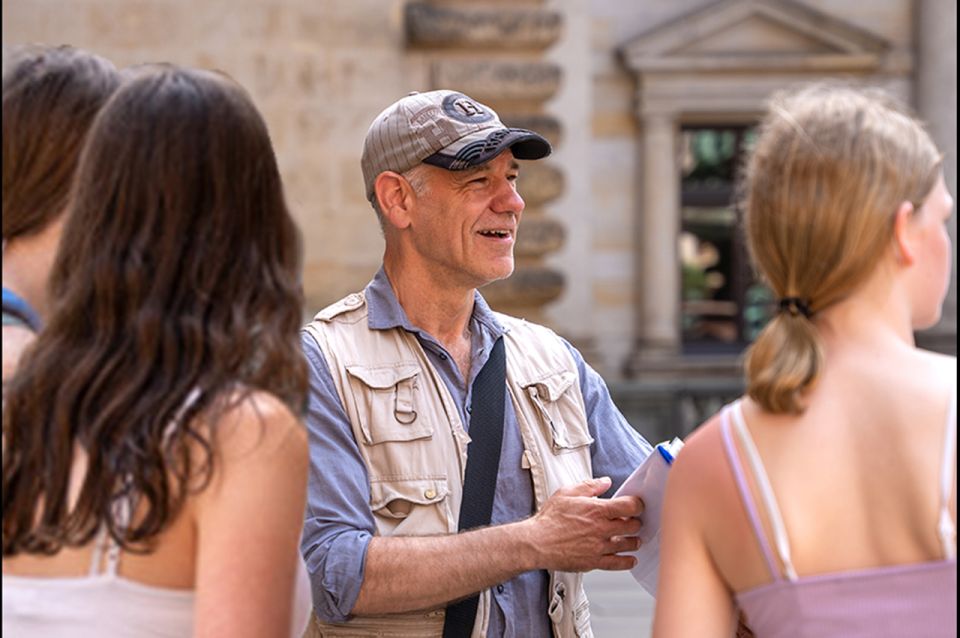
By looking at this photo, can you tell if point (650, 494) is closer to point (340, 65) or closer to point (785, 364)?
point (785, 364)

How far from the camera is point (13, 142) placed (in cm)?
209

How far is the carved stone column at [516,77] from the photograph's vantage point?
27.3 ft

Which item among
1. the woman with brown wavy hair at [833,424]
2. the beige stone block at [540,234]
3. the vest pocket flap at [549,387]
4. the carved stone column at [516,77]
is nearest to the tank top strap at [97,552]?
the woman with brown wavy hair at [833,424]

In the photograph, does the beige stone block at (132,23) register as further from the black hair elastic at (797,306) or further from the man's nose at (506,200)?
the black hair elastic at (797,306)

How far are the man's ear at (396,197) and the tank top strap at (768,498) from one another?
1.33m

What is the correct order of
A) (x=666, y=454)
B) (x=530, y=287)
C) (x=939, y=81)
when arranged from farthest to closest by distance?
(x=939, y=81) → (x=530, y=287) → (x=666, y=454)

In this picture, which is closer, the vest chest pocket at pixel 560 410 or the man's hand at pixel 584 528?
the man's hand at pixel 584 528

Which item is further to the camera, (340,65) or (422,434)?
(340,65)

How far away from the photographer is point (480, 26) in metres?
8.36

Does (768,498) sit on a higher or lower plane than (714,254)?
higher

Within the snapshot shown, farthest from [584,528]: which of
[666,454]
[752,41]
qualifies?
[752,41]

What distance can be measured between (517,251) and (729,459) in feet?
21.8

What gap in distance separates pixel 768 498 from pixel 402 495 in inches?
42.5

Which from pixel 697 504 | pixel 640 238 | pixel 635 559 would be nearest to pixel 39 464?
pixel 697 504
